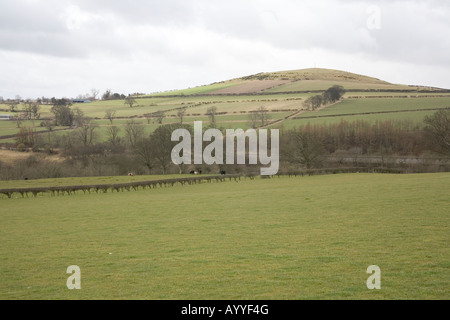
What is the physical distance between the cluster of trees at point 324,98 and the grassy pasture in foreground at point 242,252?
314 feet

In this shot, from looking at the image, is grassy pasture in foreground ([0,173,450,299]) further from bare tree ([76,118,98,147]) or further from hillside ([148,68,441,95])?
hillside ([148,68,441,95])

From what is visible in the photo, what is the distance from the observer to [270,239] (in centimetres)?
1670

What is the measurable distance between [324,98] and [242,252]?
118 m

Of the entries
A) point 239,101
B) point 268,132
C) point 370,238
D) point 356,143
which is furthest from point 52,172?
point 239,101

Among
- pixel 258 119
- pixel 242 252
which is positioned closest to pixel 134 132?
pixel 258 119

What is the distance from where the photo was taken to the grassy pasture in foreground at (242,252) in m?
10.8

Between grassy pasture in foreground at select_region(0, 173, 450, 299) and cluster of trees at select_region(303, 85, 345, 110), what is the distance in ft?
314

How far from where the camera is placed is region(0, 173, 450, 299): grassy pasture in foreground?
10828 mm
